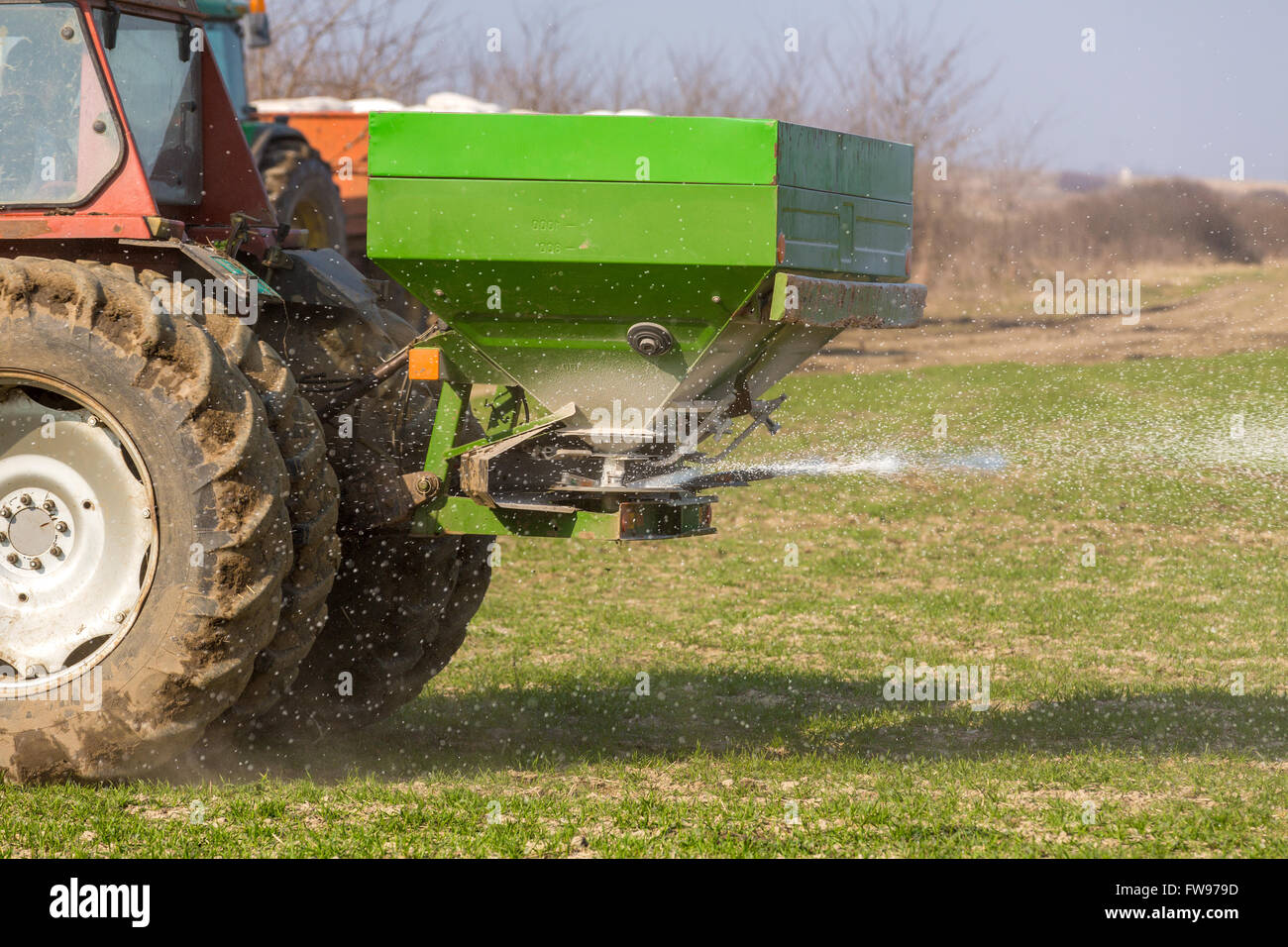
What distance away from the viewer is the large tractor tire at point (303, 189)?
563 inches

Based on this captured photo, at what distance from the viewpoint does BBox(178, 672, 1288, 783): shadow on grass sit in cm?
624

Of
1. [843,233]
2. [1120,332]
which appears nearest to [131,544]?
[843,233]

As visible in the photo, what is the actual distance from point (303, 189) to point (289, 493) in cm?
986

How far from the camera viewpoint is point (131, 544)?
539 cm

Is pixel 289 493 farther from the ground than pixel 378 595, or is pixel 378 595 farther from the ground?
pixel 289 493

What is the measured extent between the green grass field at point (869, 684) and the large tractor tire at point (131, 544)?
29 centimetres

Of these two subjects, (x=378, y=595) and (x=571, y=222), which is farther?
(x=378, y=595)

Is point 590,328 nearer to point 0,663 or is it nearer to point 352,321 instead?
point 352,321

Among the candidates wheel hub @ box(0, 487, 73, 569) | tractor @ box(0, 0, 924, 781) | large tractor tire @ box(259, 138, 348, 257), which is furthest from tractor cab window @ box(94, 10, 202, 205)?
large tractor tire @ box(259, 138, 348, 257)

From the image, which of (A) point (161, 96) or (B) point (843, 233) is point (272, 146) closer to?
(A) point (161, 96)

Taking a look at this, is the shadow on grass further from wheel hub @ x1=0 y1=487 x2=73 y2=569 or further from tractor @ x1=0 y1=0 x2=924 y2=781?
wheel hub @ x1=0 y1=487 x2=73 y2=569

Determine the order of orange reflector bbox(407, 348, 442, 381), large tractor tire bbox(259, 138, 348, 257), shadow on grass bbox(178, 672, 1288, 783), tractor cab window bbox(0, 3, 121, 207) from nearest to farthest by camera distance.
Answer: tractor cab window bbox(0, 3, 121, 207) < orange reflector bbox(407, 348, 442, 381) < shadow on grass bbox(178, 672, 1288, 783) < large tractor tire bbox(259, 138, 348, 257)

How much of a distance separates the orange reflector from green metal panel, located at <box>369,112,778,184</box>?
0.68 m

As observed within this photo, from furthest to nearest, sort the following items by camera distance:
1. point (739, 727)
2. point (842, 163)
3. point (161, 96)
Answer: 1. point (739, 727)
2. point (161, 96)
3. point (842, 163)
